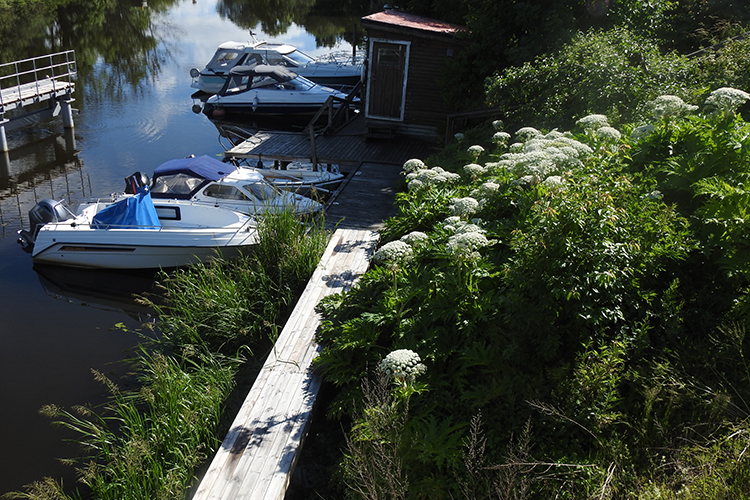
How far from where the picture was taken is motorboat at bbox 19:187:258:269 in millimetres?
10883

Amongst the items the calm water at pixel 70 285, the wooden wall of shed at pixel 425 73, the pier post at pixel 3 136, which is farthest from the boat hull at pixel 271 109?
the wooden wall of shed at pixel 425 73

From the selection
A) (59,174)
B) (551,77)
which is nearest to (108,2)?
(59,174)

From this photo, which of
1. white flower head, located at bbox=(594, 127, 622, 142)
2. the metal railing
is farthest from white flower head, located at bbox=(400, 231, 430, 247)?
the metal railing

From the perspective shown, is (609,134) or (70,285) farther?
(70,285)

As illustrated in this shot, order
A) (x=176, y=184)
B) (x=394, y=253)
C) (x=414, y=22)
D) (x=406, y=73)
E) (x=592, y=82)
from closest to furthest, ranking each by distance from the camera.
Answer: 1. (x=394, y=253)
2. (x=592, y=82)
3. (x=176, y=184)
4. (x=406, y=73)
5. (x=414, y=22)

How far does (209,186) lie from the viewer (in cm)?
1166

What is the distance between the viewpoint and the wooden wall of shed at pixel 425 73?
14742 millimetres

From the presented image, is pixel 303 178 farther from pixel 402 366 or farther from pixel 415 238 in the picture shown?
pixel 402 366

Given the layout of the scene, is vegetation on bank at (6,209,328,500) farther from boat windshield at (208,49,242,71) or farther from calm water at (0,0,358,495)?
boat windshield at (208,49,242,71)

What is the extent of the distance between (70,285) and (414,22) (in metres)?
10.9

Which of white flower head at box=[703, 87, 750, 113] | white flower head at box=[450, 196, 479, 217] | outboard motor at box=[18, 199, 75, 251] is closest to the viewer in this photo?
white flower head at box=[703, 87, 750, 113]

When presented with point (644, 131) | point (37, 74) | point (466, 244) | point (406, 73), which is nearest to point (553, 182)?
point (466, 244)

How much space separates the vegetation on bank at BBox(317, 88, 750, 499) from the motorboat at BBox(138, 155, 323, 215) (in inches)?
266

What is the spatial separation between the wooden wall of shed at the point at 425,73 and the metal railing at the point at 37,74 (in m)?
10.6
